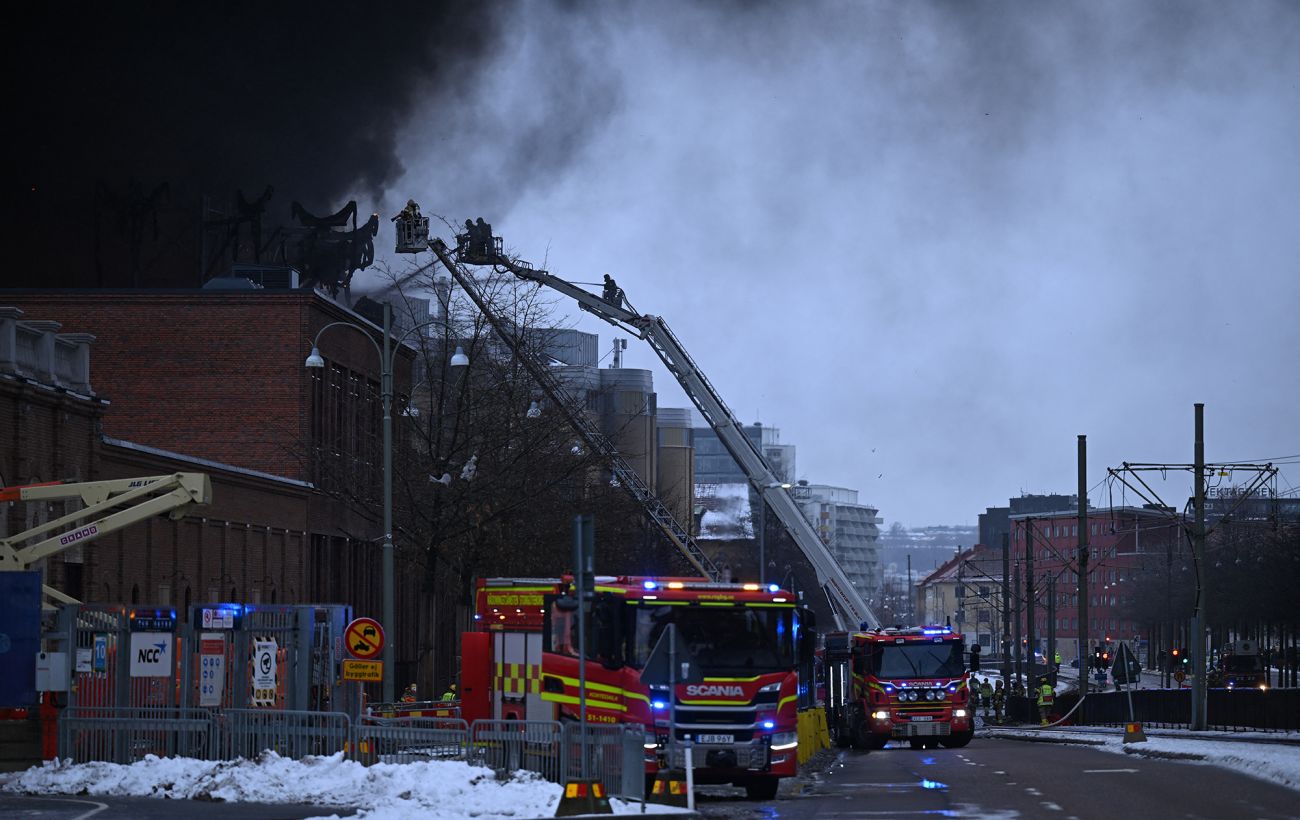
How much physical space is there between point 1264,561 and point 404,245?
4137 centimetres

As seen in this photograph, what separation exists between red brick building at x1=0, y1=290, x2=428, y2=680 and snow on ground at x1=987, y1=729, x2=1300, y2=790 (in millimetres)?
17282

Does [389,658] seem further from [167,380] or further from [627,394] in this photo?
[627,394]

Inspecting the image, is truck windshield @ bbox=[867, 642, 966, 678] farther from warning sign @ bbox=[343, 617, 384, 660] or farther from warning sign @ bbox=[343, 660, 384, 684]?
warning sign @ bbox=[343, 617, 384, 660]

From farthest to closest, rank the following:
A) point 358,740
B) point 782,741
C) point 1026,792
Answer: point 782,741, point 1026,792, point 358,740

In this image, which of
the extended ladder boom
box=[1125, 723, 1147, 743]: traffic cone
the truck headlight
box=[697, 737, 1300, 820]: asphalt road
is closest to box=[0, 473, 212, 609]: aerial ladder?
box=[697, 737, 1300, 820]: asphalt road

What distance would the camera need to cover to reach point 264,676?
2636 centimetres

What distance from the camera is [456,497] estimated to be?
1574 inches

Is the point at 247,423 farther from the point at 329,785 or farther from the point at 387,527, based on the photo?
the point at 329,785

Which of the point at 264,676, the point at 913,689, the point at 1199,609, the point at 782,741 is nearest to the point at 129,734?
the point at 264,676

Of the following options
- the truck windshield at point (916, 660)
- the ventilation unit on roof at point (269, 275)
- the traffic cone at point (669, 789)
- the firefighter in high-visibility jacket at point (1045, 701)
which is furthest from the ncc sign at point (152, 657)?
the firefighter in high-visibility jacket at point (1045, 701)

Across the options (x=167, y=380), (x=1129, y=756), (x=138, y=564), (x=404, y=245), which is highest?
(x=404, y=245)

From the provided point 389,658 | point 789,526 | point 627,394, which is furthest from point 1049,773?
point 627,394

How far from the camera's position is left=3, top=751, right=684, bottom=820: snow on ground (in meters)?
18.9

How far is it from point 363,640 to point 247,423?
88.8ft
